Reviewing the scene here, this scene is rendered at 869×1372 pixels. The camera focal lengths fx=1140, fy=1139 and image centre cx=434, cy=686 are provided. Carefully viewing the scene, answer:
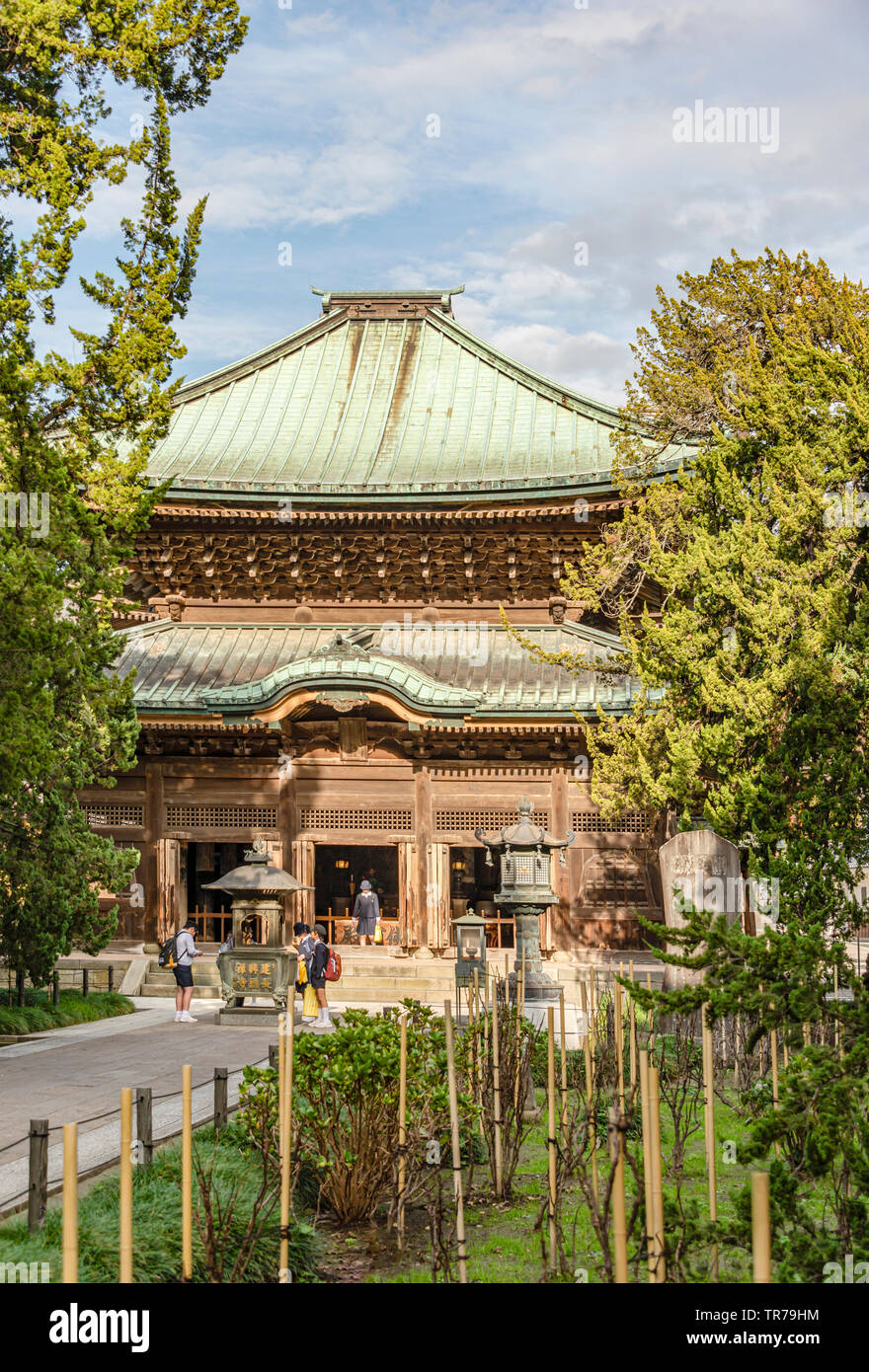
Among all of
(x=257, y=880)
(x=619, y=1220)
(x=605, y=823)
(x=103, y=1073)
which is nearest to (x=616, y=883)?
(x=605, y=823)

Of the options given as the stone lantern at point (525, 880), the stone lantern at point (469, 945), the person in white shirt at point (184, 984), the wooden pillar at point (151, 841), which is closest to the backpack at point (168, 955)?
the wooden pillar at point (151, 841)

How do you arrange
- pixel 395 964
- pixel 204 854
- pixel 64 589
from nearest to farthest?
pixel 64 589 < pixel 395 964 < pixel 204 854

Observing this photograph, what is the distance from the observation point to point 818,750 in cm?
1238

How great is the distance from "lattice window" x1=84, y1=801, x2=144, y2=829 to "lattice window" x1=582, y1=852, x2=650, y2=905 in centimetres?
816

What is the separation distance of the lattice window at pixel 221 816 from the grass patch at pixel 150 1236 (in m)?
13.2

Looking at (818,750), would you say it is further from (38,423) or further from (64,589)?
(38,423)

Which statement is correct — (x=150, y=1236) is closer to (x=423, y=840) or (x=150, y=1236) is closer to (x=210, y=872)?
(x=423, y=840)

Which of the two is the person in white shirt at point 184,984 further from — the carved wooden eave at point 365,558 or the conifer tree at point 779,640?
the carved wooden eave at point 365,558

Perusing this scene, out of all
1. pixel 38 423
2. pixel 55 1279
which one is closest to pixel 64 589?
pixel 38 423

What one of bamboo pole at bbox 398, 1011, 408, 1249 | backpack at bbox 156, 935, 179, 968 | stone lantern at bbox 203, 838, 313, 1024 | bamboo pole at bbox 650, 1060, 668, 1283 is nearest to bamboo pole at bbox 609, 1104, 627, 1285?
bamboo pole at bbox 650, 1060, 668, 1283

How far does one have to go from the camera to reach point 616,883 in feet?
65.1

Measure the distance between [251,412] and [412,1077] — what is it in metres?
19.2

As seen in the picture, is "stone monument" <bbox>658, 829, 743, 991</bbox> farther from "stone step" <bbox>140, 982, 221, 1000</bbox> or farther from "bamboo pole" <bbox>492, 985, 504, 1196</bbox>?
"stone step" <bbox>140, 982, 221, 1000</bbox>

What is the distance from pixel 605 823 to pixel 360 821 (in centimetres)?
435
